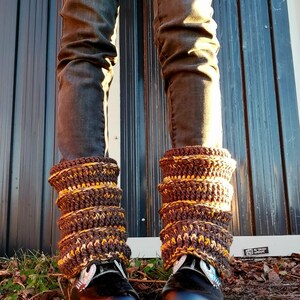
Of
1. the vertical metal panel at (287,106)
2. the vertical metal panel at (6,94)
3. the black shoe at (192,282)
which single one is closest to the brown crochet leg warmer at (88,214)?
the black shoe at (192,282)

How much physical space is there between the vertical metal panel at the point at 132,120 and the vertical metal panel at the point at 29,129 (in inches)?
12.7

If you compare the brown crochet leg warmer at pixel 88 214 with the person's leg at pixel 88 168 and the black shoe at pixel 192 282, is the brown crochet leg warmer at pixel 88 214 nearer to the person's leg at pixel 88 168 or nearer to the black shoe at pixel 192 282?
the person's leg at pixel 88 168

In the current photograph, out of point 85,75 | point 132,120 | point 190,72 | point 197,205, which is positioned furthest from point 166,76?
point 132,120

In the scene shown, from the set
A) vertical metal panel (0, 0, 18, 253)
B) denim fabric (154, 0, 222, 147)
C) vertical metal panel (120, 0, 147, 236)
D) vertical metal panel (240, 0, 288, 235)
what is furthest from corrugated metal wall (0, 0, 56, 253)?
denim fabric (154, 0, 222, 147)

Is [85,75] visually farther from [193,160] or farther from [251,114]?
[251,114]

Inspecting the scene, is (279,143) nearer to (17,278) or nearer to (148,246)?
(148,246)

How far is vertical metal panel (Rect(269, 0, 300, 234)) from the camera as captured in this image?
5.67 feet

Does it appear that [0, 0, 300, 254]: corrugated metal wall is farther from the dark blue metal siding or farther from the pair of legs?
the pair of legs

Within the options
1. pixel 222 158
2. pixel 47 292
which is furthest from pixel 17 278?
pixel 222 158

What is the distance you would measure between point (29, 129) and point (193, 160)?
3.47 feet

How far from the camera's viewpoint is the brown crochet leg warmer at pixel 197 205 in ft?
2.69

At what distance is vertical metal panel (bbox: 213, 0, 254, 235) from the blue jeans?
2.63 ft

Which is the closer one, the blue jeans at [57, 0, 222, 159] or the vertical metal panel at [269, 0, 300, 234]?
the blue jeans at [57, 0, 222, 159]

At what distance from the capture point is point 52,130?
1766mm
